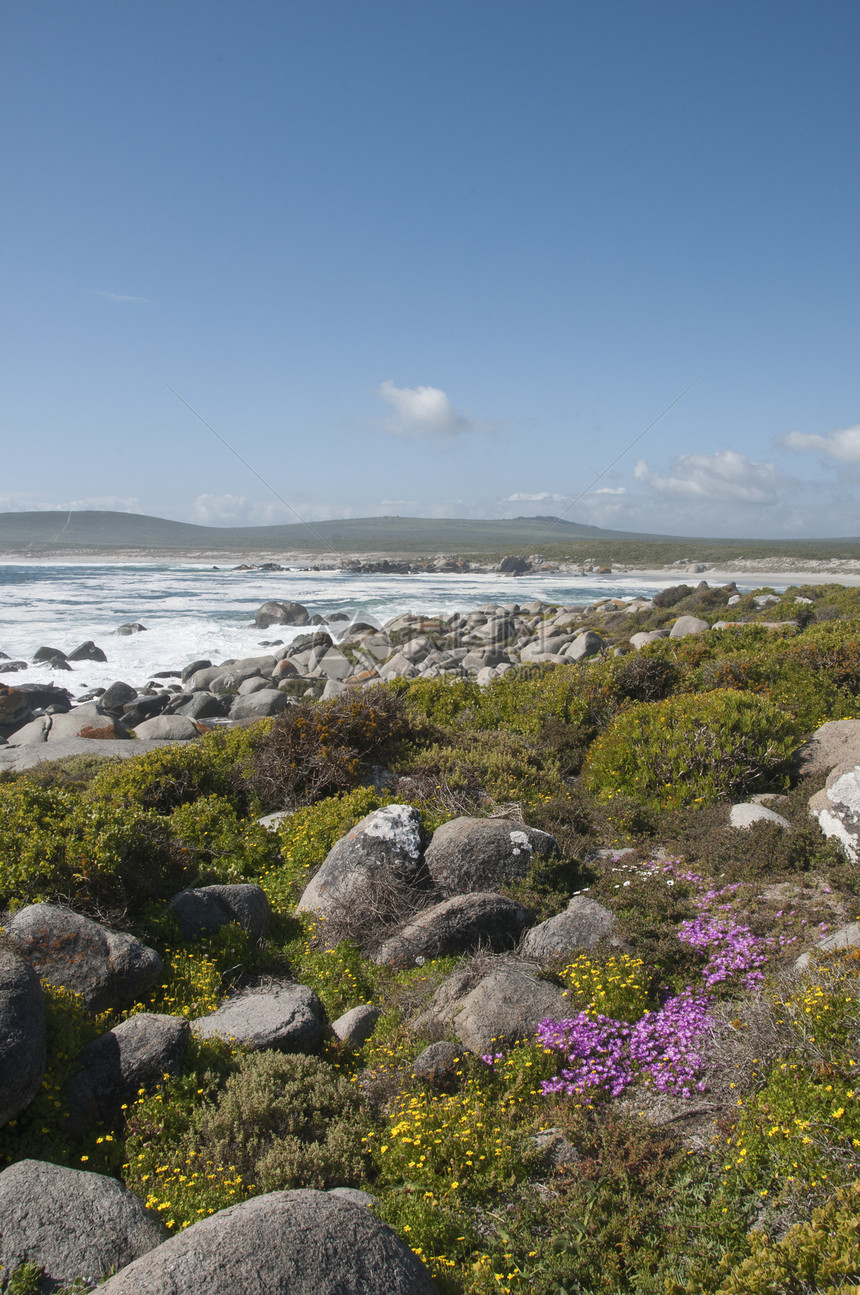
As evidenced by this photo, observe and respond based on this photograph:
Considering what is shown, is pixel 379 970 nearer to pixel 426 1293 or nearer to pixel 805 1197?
pixel 426 1293

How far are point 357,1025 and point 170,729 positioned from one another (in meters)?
14.2

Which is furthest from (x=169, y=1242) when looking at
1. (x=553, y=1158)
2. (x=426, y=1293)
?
(x=553, y=1158)

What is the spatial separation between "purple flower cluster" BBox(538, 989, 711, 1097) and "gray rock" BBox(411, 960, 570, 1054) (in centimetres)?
18

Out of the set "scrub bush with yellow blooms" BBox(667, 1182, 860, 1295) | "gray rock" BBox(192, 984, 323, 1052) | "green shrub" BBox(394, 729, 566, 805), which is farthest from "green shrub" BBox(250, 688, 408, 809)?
"scrub bush with yellow blooms" BBox(667, 1182, 860, 1295)

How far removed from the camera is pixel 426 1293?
3.32 metres

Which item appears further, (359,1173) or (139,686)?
(139,686)

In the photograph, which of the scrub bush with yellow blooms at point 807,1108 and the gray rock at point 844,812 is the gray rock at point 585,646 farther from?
the scrub bush with yellow blooms at point 807,1108

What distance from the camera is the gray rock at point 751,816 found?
26.8ft

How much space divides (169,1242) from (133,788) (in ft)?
23.9

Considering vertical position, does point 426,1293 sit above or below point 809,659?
below

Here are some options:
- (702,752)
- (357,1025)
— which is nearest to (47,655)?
(702,752)

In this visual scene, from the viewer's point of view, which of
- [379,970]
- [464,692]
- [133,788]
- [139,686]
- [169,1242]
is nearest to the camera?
[169,1242]

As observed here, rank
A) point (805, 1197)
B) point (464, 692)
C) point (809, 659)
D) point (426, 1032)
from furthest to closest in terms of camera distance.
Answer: point (464, 692) → point (809, 659) → point (426, 1032) → point (805, 1197)

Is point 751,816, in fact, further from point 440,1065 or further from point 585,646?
point 585,646
